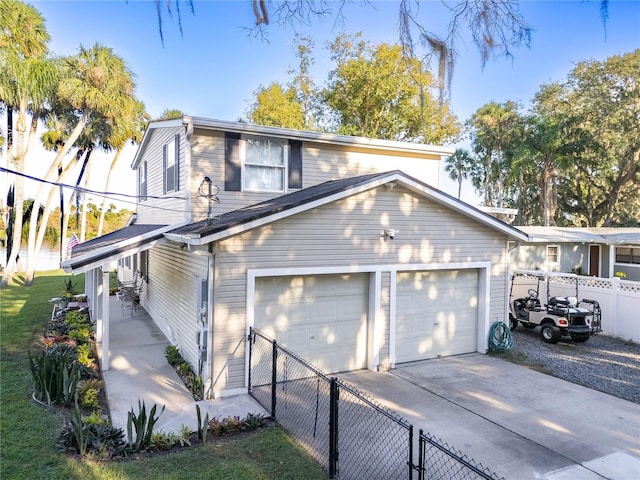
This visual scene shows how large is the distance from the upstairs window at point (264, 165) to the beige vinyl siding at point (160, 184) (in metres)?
1.38

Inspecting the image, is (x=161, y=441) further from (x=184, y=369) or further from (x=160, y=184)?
(x=160, y=184)

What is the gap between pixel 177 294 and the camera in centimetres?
1035

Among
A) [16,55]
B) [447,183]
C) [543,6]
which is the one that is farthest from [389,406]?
[447,183]

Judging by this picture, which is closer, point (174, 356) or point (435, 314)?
point (174, 356)

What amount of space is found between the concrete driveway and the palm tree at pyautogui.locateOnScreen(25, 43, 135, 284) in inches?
766

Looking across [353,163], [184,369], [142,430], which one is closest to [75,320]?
[184,369]

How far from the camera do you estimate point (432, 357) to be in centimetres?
998

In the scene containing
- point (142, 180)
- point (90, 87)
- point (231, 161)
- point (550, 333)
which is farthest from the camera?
point (90, 87)

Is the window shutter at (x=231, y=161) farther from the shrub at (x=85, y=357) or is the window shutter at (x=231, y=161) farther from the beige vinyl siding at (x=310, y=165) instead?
the shrub at (x=85, y=357)

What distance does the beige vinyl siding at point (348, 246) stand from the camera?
7.69 m

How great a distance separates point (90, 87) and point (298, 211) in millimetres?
18469

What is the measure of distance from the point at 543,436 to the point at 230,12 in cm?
675

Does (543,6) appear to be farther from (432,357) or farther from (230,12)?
(432,357)

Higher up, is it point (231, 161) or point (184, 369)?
point (231, 161)
